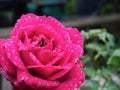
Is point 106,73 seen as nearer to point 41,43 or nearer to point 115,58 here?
point 115,58

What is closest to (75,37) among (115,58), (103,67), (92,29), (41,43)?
(41,43)

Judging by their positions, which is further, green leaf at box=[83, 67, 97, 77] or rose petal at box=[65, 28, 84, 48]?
green leaf at box=[83, 67, 97, 77]

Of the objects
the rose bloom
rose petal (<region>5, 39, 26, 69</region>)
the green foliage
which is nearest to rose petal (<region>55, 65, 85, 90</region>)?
the rose bloom

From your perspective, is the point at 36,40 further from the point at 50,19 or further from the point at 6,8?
the point at 6,8

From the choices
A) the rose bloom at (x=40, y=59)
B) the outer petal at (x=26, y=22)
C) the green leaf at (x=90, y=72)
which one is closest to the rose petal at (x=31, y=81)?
the rose bloom at (x=40, y=59)

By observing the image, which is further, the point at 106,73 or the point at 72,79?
the point at 106,73

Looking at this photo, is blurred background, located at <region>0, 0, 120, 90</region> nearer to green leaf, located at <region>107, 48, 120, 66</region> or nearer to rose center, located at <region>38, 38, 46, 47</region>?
green leaf, located at <region>107, 48, 120, 66</region>
